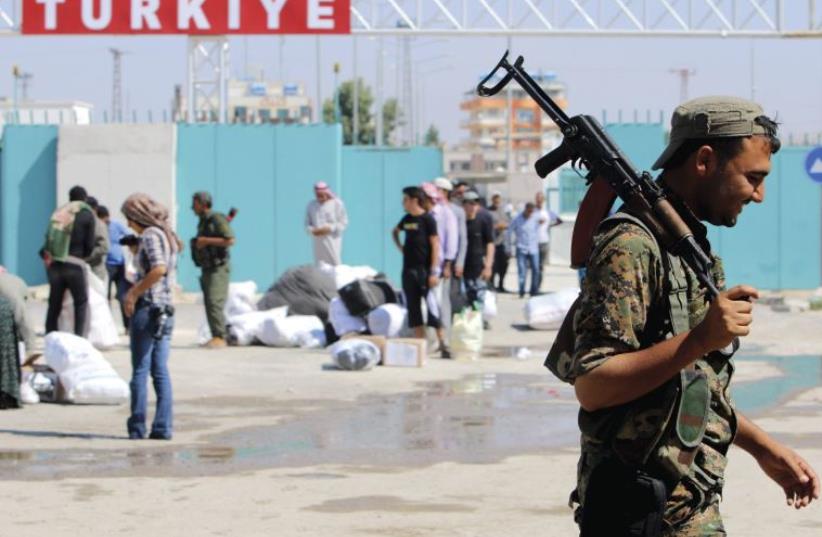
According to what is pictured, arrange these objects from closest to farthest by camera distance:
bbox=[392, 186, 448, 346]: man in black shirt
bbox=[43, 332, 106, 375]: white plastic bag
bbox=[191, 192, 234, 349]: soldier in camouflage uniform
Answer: bbox=[43, 332, 106, 375]: white plastic bag < bbox=[392, 186, 448, 346]: man in black shirt < bbox=[191, 192, 234, 349]: soldier in camouflage uniform

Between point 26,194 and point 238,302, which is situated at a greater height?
point 26,194

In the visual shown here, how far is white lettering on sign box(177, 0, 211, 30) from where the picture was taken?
2561cm

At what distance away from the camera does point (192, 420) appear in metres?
12.0

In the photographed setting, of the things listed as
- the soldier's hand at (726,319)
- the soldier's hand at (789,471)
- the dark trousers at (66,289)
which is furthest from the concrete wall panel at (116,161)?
the soldier's hand at (726,319)

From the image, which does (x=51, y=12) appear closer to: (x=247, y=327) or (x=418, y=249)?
(x=247, y=327)

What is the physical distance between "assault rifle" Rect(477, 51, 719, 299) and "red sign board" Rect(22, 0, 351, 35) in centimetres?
2151

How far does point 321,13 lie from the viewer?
25.7 metres

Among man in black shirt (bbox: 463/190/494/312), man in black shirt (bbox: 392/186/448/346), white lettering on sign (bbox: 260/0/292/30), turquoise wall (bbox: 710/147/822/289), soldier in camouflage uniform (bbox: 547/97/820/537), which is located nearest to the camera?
soldier in camouflage uniform (bbox: 547/97/820/537)

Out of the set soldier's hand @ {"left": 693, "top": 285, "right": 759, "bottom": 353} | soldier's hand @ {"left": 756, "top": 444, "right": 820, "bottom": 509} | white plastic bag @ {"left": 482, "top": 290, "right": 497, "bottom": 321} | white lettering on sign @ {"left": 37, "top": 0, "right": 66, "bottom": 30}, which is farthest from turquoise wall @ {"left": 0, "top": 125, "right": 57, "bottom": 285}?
soldier's hand @ {"left": 693, "top": 285, "right": 759, "bottom": 353}

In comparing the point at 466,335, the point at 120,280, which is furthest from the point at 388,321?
the point at 120,280

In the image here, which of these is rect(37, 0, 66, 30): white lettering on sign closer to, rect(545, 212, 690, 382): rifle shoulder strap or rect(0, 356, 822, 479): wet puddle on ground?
rect(0, 356, 822, 479): wet puddle on ground

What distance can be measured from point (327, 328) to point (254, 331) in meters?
0.84

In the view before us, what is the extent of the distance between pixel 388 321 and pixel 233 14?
10.7 m

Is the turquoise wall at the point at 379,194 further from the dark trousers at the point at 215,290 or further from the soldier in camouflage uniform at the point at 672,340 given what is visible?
the soldier in camouflage uniform at the point at 672,340
